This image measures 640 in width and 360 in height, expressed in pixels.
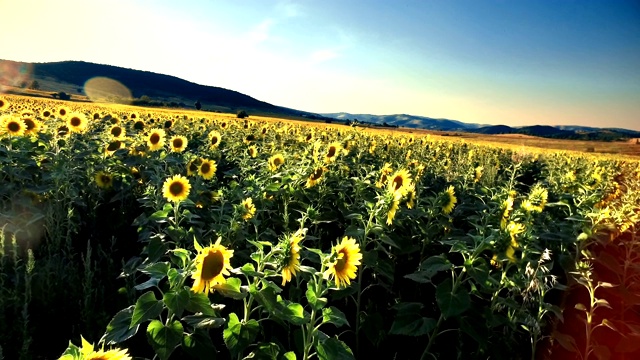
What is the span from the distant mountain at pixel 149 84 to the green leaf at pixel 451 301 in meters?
116

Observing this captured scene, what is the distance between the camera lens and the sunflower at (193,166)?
555 cm

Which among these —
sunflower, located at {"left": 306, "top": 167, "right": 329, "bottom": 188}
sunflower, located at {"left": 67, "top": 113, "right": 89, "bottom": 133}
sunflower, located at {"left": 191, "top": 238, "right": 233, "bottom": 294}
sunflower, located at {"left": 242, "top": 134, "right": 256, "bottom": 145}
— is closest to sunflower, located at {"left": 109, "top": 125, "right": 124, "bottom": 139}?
sunflower, located at {"left": 67, "top": 113, "right": 89, "bottom": 133}

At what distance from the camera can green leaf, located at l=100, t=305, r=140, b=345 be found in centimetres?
179

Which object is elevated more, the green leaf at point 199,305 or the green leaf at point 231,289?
the green leaf at point 231,289

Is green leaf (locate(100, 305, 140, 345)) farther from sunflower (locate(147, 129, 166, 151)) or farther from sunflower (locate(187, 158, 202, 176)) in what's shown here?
sunflower (locate(147, 129, 166, 151))

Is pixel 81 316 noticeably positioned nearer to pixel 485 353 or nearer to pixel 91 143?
pixel 485 353

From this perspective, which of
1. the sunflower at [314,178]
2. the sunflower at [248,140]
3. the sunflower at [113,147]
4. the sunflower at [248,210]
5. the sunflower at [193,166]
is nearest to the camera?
the sunflower at [248,210]

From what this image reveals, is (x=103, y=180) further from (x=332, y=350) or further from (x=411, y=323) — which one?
(x=332, y=350)

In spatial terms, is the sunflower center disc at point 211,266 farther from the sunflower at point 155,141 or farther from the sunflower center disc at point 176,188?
the sunflower at point 155,141

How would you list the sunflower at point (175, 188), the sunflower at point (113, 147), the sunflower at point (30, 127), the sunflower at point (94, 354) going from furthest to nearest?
the sunflower at point (30, 127), the sunflower at point (113, 147), the sunflower at point (175, 188), the sunflower at point (94, 354)

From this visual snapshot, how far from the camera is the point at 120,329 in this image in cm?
187

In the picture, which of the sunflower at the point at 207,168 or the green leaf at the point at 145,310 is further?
the sunflower at the point at 207,168

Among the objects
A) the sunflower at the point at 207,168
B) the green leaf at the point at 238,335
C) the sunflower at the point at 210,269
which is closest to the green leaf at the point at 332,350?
the green leaf at the point at 238,335

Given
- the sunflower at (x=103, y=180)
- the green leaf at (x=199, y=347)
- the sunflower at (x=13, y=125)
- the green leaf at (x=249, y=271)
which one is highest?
the sunflower at (x=13, y=125)
